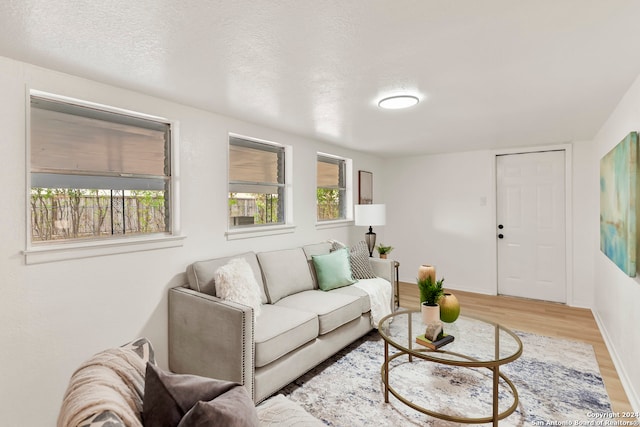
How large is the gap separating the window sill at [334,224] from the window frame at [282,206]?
22.5 inches

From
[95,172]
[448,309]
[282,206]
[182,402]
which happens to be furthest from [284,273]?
[182,402]

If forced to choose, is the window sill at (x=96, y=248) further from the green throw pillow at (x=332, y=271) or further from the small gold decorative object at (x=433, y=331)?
the small gold decorative object at (x=433, y=331)

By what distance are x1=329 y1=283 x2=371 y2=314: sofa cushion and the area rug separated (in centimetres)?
41

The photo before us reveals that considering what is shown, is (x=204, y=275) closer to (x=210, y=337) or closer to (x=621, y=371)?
(x=210, y=337)

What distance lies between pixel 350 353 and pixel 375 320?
454 millimetres

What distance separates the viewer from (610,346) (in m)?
3.16

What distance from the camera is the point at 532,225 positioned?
4891 mm

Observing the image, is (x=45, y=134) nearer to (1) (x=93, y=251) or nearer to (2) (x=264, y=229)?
(1) (x=93, y=251)

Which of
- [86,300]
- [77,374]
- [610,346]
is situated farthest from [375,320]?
[77,374]

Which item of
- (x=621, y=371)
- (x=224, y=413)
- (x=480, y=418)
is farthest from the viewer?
(x=621, y=371)

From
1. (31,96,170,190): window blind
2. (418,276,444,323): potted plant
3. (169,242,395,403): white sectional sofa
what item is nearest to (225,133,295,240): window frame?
(169,242,395,403): white sectional sofa

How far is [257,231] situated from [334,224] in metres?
1.48

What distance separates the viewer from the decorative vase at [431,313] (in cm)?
245

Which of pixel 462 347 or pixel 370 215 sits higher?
pixel 370 215
